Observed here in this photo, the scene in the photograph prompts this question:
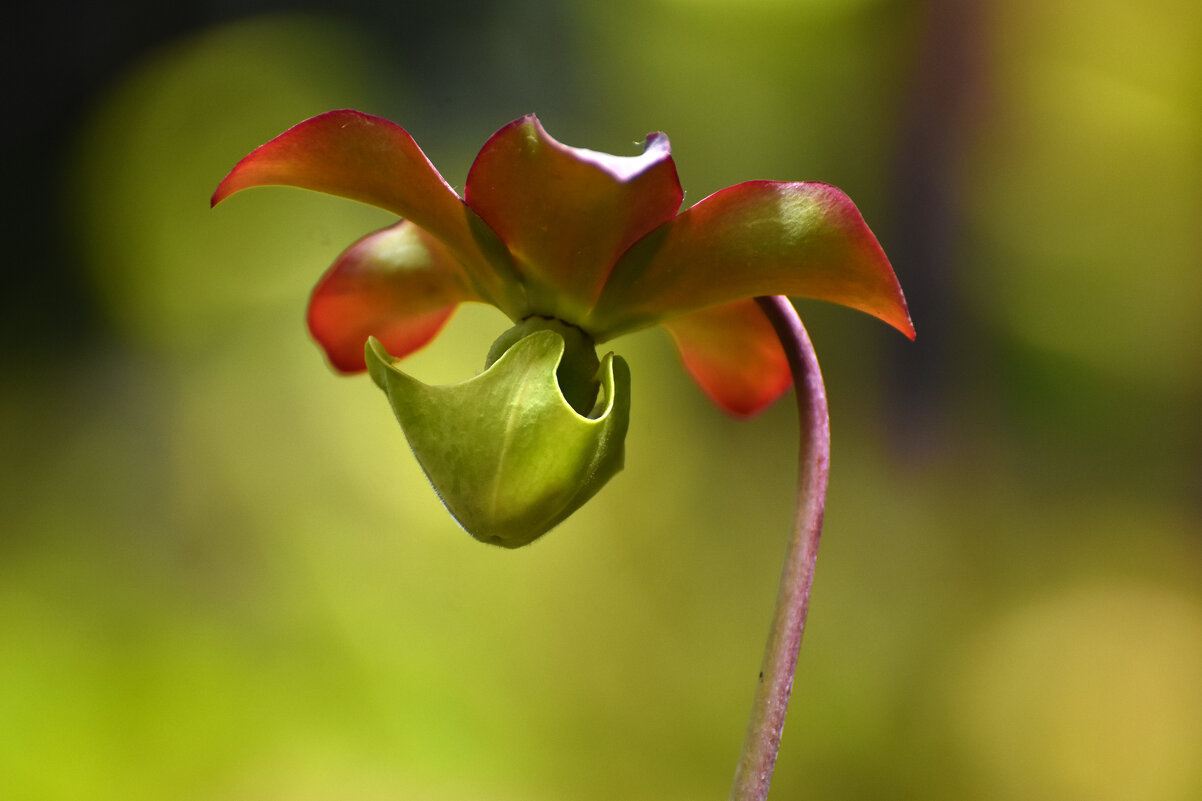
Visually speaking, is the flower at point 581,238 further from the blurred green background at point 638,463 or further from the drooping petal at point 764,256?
the blurred green background at point 638,463

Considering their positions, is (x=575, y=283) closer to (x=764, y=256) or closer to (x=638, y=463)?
(x=764, y=256)

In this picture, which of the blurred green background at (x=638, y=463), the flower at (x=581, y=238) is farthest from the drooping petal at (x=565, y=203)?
the blurred green background at (x=638, y=463)

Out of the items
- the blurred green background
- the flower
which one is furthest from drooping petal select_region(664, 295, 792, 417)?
the blurred green background

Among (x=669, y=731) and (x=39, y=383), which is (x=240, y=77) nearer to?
(x=39, y=383)

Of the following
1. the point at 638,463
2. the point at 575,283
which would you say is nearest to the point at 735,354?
the point at 575,283

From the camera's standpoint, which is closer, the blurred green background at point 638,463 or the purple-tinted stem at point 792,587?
the purple-tinted stem at point 792,587

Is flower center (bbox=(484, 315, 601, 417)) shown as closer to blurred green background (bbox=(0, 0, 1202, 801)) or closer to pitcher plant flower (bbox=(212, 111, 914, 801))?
pitcher plant flower (bbox=(212, 111, 914, 801))
